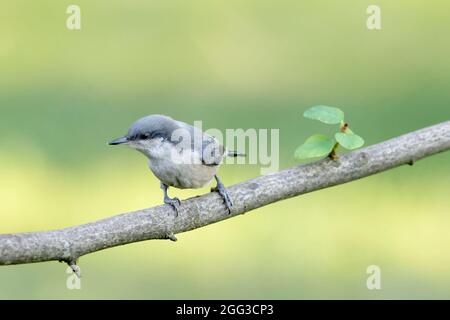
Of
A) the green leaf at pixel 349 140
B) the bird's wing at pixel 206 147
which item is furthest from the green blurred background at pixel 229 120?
the green leaf at pixel 349 140

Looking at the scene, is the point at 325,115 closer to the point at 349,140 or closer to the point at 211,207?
the point at 349,140

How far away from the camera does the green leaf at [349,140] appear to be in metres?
2.90

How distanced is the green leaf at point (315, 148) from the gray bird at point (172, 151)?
1.12 ft

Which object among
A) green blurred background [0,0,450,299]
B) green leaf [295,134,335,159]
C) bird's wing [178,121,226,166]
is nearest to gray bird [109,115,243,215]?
bird's wing [178,121,226,166]

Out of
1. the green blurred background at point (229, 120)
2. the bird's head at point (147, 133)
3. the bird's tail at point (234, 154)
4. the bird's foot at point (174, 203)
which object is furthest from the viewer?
the green blurred background at point (229, 120)

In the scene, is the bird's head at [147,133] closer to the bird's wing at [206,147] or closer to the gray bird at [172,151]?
the gray bird at [172,151]

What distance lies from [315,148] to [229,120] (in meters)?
3.68

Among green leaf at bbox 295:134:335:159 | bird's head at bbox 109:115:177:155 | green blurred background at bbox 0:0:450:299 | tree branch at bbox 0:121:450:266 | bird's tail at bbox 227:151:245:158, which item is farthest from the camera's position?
green blurred background at bbox 0:0:450:299

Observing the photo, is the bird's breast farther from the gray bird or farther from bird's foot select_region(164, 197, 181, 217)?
bird's foot select_region(164, 197, 181, 217)

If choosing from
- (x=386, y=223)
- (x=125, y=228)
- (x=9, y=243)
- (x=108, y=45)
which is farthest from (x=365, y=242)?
(x=108, y=45)

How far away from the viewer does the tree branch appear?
254 cm

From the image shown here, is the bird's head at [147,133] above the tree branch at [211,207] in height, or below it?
above

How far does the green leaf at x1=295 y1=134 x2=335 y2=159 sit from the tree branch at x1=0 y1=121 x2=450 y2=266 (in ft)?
0.34

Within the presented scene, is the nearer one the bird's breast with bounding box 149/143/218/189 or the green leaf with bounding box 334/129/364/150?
the green leaf with bounding box 334/129/364/150
